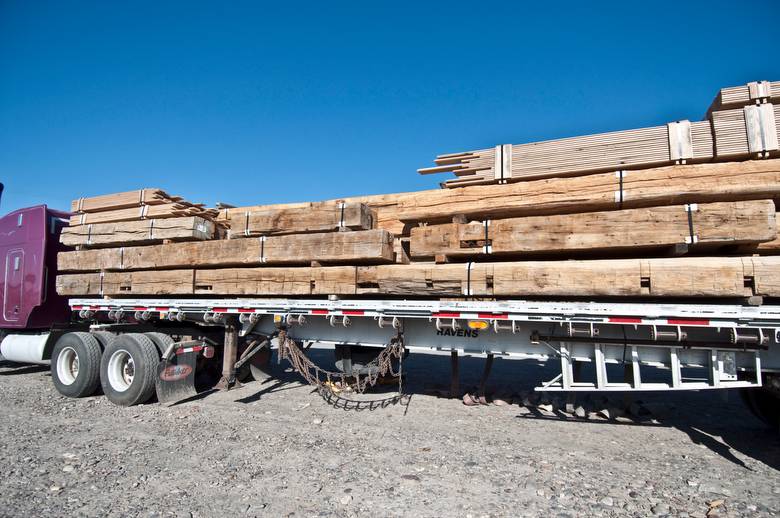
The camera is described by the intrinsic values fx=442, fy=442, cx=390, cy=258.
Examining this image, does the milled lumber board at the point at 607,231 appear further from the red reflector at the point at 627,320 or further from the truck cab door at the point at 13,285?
the truck cab door at the point at 13,285

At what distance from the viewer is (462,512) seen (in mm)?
3654

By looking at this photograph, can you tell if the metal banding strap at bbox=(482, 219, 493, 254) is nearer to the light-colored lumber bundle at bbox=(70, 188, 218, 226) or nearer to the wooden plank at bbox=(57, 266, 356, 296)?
the wooden plank at bbox=(57, 266, 356, 296)

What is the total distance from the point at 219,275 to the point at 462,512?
4.94 m

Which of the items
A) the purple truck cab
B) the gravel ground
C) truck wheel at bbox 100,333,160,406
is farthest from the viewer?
the purple truck cab

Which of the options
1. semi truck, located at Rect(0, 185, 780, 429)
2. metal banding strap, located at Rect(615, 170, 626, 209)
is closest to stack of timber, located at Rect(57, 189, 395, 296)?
semi truck, located at Rect(0, 185, 780, 429)

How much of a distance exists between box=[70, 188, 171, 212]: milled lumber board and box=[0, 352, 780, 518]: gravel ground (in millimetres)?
3453

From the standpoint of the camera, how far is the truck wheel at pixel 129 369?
22.9ft

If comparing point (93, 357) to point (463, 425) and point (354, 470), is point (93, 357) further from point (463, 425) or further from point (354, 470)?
point (463, 425)

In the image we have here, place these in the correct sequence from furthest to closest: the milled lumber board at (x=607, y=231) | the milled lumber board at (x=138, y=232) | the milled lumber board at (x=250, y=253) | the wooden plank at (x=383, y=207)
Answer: the milled lumber board at (x=138, y=232) → the wooden plank at (x=383, y=207) → the milled lumber board at (x=250, y=253) → the milled lumber board at (x=607, y=231)

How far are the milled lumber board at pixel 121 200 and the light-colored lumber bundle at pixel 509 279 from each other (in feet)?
4.37

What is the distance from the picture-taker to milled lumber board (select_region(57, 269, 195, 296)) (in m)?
7.21

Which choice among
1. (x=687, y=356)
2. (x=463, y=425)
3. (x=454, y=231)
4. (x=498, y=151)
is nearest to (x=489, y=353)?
(x=463, y=425)

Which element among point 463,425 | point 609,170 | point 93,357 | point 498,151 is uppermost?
point 498,151

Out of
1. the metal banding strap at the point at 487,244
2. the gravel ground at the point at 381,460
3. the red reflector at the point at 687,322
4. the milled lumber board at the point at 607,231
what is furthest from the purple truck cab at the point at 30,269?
the red reflector at the point at 687,322
